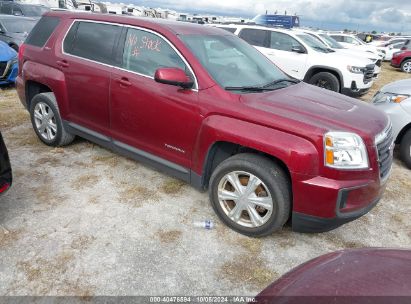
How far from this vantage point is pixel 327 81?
9.02 metres

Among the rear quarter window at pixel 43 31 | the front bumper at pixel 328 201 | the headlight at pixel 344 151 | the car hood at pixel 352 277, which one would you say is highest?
the rear quarter window at pixel 43 31

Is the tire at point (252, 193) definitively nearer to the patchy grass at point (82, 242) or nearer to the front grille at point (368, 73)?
the patchy grass at point (82, 242)

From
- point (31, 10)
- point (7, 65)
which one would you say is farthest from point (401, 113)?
point (31, 10)

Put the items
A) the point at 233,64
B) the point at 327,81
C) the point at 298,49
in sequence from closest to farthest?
the point at 233,64
the point at 327,81
the point at 298,49

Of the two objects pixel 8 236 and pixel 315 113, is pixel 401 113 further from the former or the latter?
pixel 8 236

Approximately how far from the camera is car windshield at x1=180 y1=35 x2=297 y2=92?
3334 millimetres

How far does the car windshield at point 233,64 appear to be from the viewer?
3.33 meters

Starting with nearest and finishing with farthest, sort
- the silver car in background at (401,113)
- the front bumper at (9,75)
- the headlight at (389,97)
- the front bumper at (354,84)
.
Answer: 1. the silver car in background at (401,113)
2. the headlight at (389,97)
3. the front bumper at (9,75)
4. the front bumper at (354,84)

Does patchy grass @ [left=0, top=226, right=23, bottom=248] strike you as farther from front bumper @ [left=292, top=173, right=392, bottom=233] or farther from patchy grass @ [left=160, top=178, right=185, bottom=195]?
front bumper @ [left=292, top=173, right=392, bottom=233]

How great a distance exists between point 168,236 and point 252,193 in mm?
825

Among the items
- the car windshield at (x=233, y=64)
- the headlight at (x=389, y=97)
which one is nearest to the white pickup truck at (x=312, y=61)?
the headlight at (x=389, y=97)

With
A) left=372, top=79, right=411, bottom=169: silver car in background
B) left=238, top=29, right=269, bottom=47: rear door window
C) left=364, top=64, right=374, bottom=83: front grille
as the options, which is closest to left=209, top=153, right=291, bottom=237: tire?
left=372, top=79, right=411, bottom=169: silver car in background

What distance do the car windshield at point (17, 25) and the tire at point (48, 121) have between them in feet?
23.2

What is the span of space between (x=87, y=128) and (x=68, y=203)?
3.58 feet
